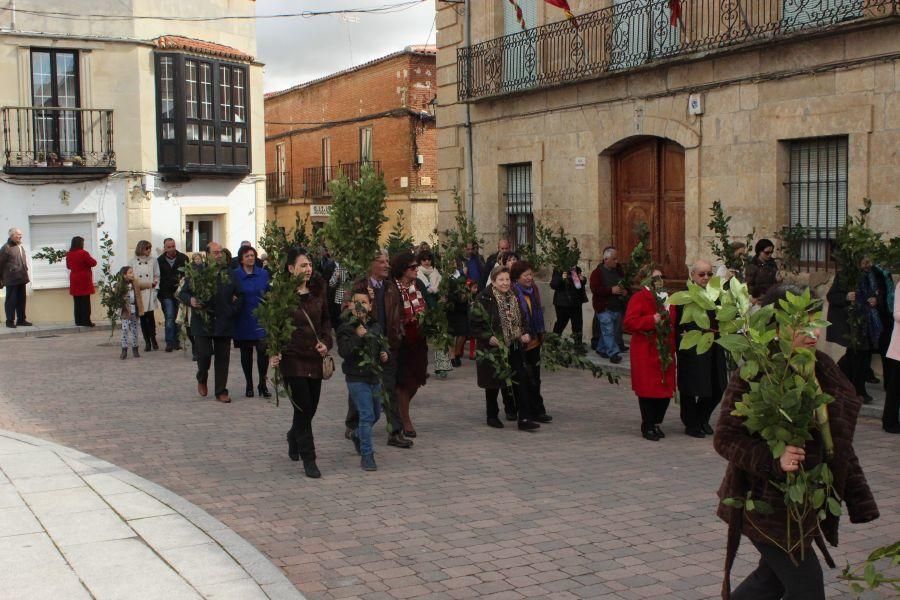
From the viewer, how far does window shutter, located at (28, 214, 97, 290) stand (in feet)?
75.9

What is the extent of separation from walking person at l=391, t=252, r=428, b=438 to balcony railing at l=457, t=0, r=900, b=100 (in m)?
6.07

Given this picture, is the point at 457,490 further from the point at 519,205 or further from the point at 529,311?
the point at 519,205

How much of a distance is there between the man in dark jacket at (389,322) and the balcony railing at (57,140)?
51.5 feet

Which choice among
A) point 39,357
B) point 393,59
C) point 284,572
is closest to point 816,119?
point 284,572

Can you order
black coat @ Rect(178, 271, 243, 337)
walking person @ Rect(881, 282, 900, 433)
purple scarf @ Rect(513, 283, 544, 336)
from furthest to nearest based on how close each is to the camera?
black coat @ Rect(178, 271, 243, 337), purple scarf @ Rect(513, 283, 544, 336), walking person @ Rect(881, 282, 900, 433)

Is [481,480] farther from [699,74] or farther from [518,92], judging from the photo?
[518,92]

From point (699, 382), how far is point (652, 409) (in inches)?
20.0

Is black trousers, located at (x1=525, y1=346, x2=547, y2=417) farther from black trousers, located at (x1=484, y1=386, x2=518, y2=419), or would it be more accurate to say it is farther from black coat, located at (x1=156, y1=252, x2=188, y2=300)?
black coat, located at (x1=156, y1=252, x2=188, y2=300)

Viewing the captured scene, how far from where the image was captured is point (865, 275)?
1046 cm

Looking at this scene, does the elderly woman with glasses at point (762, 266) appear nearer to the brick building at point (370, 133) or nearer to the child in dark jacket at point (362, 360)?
the child in dark jacket at point (362, 360)

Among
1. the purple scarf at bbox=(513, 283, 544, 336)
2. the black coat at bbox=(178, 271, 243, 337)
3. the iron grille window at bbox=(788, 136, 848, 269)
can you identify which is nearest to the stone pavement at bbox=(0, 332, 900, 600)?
the black coat at bbox=(178, 271, 243, 337)

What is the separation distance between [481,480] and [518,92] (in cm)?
1053

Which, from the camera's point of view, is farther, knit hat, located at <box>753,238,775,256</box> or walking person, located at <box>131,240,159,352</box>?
walking person, located at <box>131,240,159,352</box>

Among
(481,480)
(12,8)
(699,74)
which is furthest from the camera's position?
(12,8)
